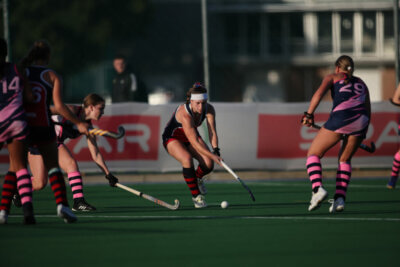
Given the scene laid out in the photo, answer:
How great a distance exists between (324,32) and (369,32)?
2.77 meters

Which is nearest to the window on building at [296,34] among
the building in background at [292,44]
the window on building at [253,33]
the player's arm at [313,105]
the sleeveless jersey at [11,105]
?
the building in background at [292,44]

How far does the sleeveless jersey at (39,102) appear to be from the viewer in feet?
29.0

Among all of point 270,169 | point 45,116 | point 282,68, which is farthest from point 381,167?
point 282,68

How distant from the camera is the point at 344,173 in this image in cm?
1013

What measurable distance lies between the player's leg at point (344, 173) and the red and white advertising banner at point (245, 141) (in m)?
6.60

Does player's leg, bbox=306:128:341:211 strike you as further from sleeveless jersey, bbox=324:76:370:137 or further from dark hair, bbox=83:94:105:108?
dark hair, bbox=83:94:105:108

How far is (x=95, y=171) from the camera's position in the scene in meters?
16.8

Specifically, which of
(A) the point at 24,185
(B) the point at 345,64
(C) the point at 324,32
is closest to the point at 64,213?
(A) the point at 24,185

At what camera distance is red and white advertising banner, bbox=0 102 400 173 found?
16.8 meters

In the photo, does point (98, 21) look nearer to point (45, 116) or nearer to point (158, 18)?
point (158, 18)

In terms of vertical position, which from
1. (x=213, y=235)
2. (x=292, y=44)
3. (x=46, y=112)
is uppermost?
(x=292, y=44)

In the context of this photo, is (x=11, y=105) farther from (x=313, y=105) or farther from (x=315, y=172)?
(x=315, y=172)

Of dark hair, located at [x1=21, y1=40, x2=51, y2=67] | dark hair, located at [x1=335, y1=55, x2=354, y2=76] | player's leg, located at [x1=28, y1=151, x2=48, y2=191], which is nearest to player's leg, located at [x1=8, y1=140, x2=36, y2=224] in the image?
dark hair, located at [x1=21, y1=40, x2=51, y2=67]

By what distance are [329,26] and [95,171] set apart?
134ft
